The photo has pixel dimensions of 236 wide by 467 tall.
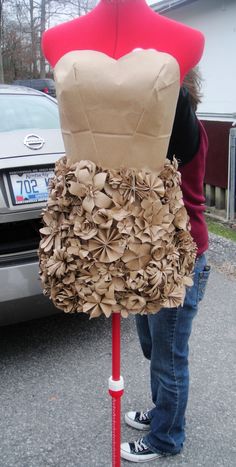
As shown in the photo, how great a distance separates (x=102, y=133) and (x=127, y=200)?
0.21 meters

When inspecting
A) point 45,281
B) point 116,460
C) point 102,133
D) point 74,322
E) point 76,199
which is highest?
point 102,133

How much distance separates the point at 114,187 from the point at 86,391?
5.59 ft

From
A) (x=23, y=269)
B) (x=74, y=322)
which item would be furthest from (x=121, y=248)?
(x=74, y=322)

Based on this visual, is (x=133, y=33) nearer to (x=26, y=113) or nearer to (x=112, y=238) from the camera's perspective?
(x=112, y=238)

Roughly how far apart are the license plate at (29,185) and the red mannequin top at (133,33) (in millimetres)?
1374

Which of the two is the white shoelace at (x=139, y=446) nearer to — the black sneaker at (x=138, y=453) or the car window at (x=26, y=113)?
the black sneaker at (x=138, y=453)

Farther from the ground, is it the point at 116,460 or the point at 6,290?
the point at 6,290

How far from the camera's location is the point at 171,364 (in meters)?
2.25

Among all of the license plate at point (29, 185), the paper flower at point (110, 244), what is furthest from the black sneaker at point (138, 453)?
the license plate at point (29, 185)

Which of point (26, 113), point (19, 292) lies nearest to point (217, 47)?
point (26, 113)

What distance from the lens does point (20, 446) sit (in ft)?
8.17

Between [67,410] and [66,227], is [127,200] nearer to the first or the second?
[66,227]

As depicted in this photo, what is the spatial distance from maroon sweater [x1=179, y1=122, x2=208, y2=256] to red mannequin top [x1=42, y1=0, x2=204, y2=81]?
44 cm

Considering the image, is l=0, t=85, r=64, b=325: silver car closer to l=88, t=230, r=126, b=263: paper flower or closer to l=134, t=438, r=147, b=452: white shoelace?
l=134, t=438, r=147, b=452: white shoelace
